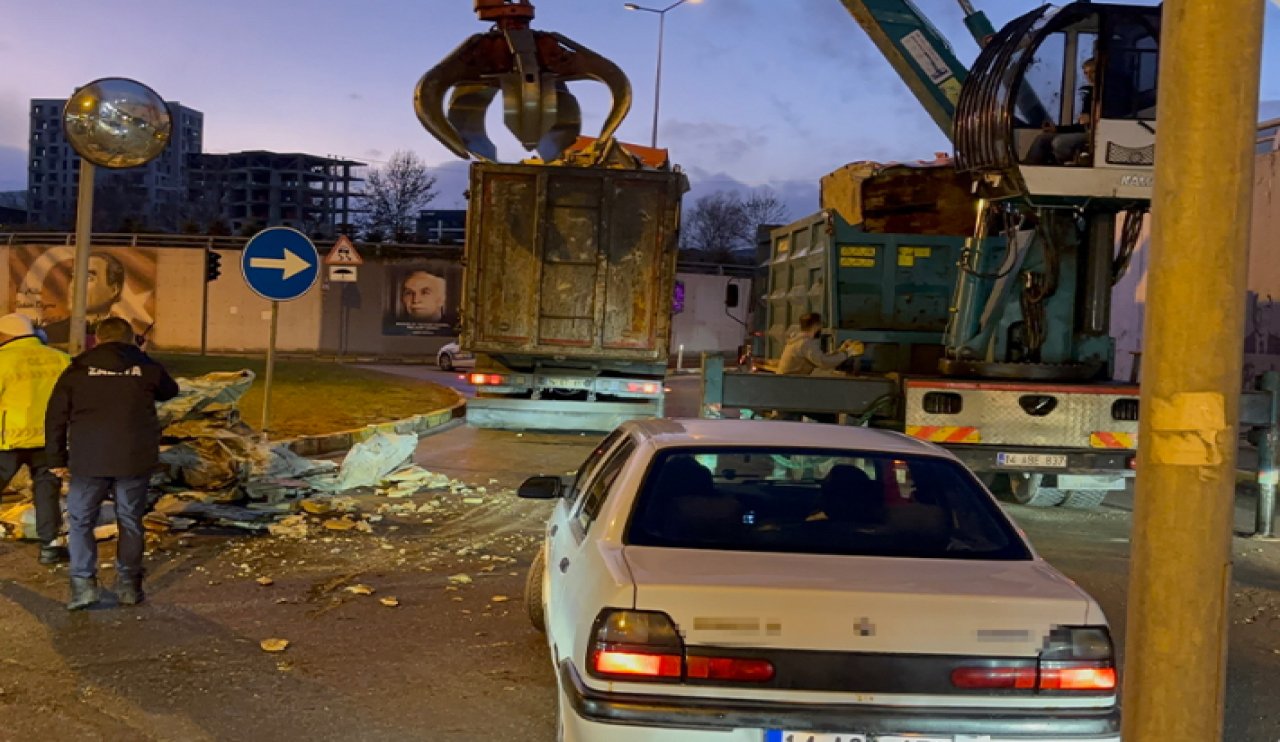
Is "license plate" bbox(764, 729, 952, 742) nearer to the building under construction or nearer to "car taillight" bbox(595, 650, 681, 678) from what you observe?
"car taillight" bbox(595, 650, 681, 678)

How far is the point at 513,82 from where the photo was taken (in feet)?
43.6

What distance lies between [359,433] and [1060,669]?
36.7ft

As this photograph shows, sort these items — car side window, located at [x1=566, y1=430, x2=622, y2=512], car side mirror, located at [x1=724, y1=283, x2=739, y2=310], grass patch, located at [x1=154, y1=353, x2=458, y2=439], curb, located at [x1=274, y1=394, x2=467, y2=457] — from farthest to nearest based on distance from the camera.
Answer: grass patch, located at [x1=154, y1=353, x2=458, y2=439]
car side mirror, located at [x1=724, y1=283, x2=739, y2=310]
curb, located at [x1=274, y1=394, x2=467, y2=457]
car side window, located at [x1=566, y1=430, x2=622, y2=512]

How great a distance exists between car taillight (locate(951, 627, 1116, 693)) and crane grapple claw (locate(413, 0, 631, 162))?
35.2ft

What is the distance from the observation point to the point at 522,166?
1441 cm

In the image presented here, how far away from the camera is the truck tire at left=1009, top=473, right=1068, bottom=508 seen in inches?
428

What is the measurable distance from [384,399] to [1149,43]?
42.3ft

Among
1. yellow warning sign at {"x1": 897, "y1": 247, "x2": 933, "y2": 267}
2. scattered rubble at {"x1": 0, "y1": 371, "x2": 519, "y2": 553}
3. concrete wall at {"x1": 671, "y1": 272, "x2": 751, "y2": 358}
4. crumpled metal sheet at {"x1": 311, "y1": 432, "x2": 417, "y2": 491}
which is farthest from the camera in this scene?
concrete wall at {"x1": 671, "y1": 272, "x2": 751, "y2": 358}

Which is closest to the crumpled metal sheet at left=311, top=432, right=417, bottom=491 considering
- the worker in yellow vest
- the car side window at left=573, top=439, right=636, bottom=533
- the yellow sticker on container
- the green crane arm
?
the worker in yellow vest

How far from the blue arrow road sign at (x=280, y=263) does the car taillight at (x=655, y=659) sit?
863cm

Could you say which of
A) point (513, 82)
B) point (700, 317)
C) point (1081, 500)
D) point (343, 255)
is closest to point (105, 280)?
point (700, 317)

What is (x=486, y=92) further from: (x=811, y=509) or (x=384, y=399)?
(x=811, y=509)

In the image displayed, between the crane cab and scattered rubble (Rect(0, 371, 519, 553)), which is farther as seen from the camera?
scattered rubble (Rect(0, 371, 519, 553))

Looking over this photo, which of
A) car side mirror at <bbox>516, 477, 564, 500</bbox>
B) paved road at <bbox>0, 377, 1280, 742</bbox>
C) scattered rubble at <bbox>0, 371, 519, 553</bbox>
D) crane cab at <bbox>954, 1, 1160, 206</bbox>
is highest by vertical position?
crane cab at <bbox>954, 1, 1160, 206</bbox>
